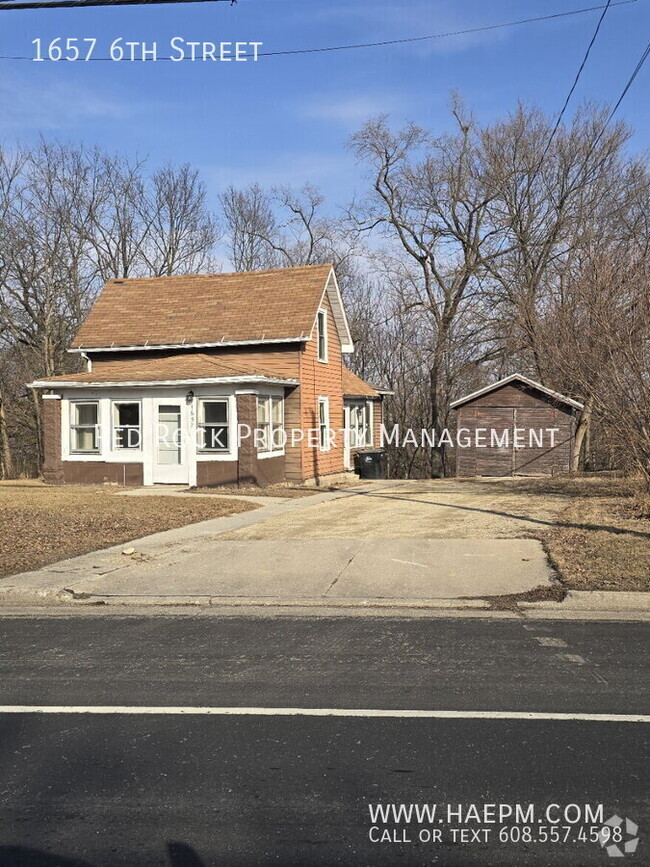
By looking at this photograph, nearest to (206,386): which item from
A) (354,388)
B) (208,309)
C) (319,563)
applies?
(208,309)

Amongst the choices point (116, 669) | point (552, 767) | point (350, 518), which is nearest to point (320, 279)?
point (350, 518)

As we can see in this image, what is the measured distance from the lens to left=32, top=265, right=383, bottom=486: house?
22.3 metres

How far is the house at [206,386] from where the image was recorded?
22328 mm

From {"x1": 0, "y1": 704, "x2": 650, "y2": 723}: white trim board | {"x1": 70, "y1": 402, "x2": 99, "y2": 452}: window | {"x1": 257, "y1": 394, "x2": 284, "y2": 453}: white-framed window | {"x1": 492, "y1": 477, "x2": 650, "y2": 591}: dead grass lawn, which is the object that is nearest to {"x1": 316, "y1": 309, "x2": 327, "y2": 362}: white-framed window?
{"x1": 257, "y1": 394, "x2": 284, "y2": 453}: white-framed window

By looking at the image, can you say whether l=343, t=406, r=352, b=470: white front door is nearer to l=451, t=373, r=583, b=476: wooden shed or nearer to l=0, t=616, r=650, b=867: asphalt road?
l=451, t=373, r=583, b=476: wooden shed

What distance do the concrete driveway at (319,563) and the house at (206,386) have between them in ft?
21.7

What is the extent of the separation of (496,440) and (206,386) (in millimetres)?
13097

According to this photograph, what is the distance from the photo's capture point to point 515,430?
3033 cm

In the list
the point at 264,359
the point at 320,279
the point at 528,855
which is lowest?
the point at 528,855

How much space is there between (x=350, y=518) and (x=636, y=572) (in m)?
6.78

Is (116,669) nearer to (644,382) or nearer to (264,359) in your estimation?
(644,382)

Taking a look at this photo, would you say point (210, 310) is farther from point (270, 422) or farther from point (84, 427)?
point (84, 427)

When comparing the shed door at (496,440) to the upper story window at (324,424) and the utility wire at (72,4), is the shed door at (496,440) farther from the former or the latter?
the utility wire at (72,4)

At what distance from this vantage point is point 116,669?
21.9 feet
